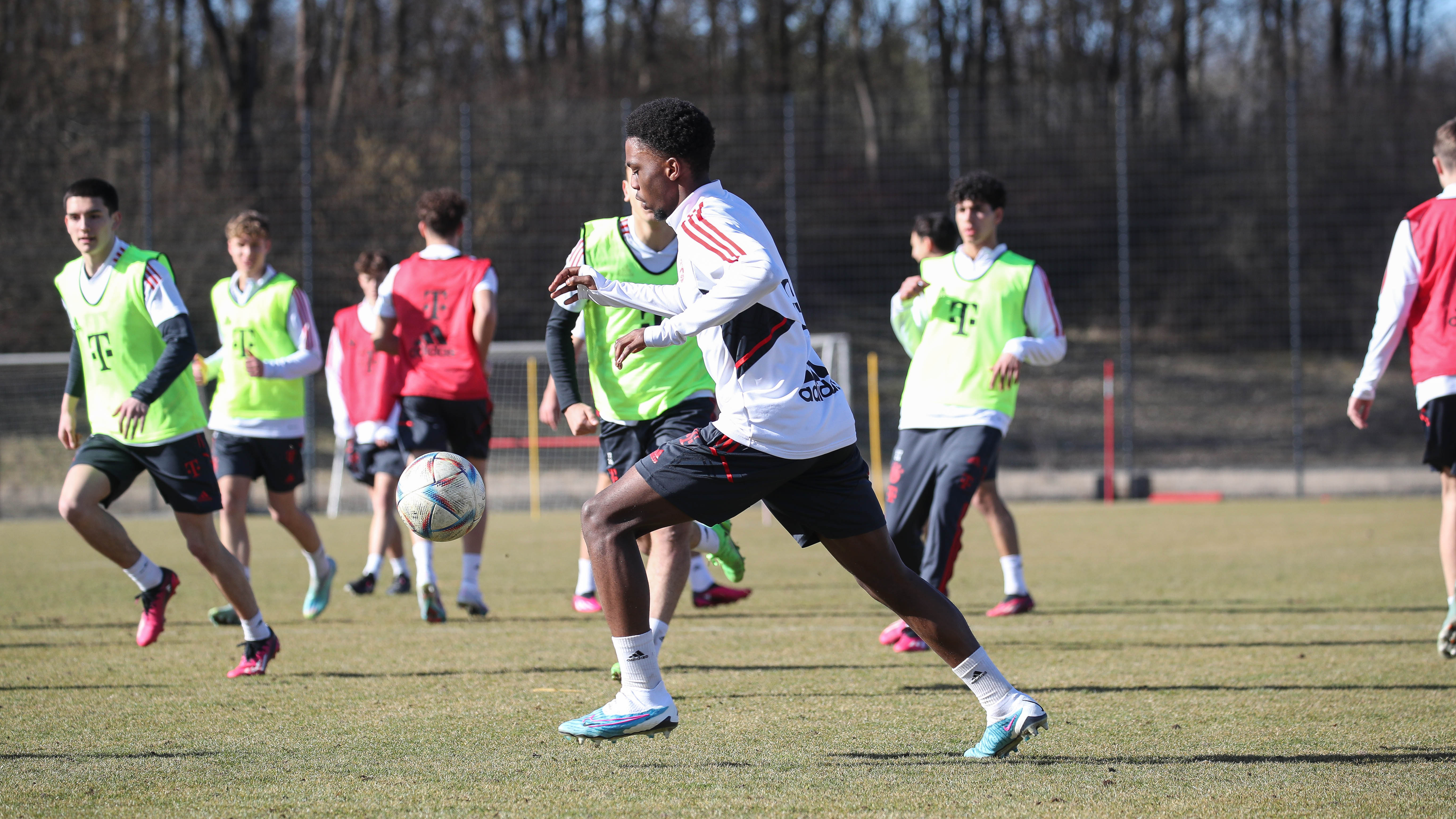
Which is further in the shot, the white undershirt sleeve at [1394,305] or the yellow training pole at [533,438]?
the yellow training pole at [533,438]

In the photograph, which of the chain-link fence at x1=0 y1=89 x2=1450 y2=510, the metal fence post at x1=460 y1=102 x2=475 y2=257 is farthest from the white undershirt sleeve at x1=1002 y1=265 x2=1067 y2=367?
the metal fence post at x1=460 y1=102 x2=475 y2=257

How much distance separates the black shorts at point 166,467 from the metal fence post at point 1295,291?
1382cm

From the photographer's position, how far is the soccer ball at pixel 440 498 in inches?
180

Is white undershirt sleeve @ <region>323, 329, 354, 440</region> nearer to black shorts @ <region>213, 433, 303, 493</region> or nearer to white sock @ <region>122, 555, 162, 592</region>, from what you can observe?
black shorts @ <region>213, 433, 303, 493</region>

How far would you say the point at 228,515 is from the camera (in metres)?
7.28

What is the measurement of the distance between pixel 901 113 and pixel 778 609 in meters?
12.1

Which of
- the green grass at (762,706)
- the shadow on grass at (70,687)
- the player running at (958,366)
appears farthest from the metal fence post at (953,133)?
the shadow on grass at (70,687)

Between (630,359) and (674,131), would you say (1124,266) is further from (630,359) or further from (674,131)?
(674,131)

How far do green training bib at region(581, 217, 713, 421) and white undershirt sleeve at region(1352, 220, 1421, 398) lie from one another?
9.10ft

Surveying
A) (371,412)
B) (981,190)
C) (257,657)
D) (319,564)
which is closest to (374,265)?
(371,412)

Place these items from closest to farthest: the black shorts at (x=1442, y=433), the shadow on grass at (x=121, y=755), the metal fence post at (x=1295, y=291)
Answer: the shadow on grass at (x=121, y=755)
the black shorts at (x=1442, y=433)
the metal fence post at (x=1295, y=291)

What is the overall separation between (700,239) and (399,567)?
5400mm

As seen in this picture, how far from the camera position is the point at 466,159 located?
57.2ft

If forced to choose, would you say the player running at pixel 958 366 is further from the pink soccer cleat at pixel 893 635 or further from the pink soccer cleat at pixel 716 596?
the pink soccer cleat at pixel 716 596
